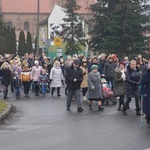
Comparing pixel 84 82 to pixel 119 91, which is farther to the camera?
pixel 84 82

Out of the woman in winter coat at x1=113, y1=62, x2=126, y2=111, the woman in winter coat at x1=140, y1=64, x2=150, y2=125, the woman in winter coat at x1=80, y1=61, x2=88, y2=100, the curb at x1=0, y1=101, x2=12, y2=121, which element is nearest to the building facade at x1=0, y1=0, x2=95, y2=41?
the woman in winter coat at x1=80, y1=61, x2=88, y2=100

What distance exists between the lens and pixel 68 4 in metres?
55.7

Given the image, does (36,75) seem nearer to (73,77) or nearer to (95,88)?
(73,77)

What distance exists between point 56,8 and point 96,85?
7961cm

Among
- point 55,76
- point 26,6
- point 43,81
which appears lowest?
point 43,81

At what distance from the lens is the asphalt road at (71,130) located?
10742mm

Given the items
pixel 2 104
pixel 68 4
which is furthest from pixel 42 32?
pixel 2 104

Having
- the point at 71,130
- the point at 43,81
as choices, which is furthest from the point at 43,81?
the point at 71,130

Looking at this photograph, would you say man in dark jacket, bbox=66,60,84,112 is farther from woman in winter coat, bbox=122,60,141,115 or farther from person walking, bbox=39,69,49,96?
person walking, bbox=39,69,49,96

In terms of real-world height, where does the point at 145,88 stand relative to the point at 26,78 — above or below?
above

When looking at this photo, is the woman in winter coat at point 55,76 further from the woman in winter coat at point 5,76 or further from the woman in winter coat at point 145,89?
the woman in winter coat at point 145,89

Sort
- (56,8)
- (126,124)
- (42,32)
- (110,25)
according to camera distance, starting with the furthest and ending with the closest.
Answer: (56,8) < (42,32) < (110,25) < (126,124)

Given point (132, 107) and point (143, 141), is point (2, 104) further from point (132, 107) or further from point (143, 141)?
point (143, 141)

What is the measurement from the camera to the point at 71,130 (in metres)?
13.0
